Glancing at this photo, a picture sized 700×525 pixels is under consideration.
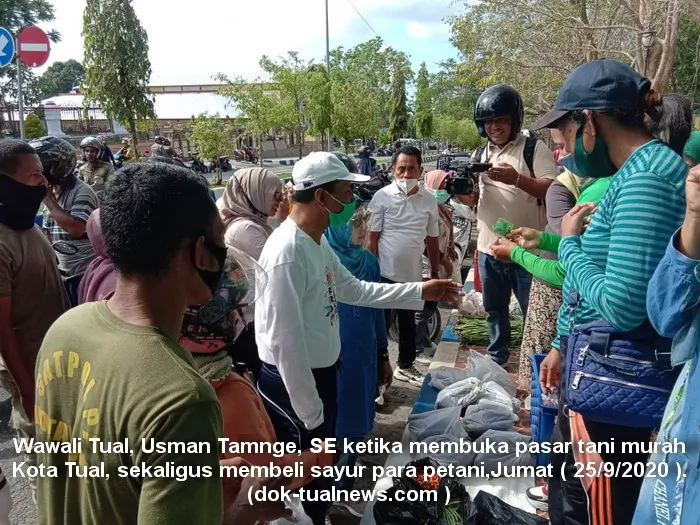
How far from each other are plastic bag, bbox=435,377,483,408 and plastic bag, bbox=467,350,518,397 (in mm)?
153

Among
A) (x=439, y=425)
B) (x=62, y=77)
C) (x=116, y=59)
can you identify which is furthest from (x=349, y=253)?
(x=62, y=77)

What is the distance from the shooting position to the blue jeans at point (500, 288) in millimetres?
3984

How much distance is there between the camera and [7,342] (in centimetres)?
261

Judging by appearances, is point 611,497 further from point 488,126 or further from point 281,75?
point 281,75

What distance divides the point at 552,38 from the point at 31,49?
32.8 feet

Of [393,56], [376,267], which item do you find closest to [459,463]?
[376,267]

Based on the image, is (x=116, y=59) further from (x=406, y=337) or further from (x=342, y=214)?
(x=342, y=214)

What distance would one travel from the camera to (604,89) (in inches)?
70.1

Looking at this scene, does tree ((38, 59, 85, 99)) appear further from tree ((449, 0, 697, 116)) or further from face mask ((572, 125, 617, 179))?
face mask ((572, 125, 617, 179))

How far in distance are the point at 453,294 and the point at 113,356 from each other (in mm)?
2001

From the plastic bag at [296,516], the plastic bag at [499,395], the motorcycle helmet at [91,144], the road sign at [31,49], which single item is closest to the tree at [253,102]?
the road sign at [31,49]

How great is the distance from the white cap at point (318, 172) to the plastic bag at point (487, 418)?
77.7 inches

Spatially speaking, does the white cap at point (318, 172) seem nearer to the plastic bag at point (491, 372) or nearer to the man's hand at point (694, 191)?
the man's hand at point (694, 191)

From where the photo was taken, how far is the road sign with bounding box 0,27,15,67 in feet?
19.0
